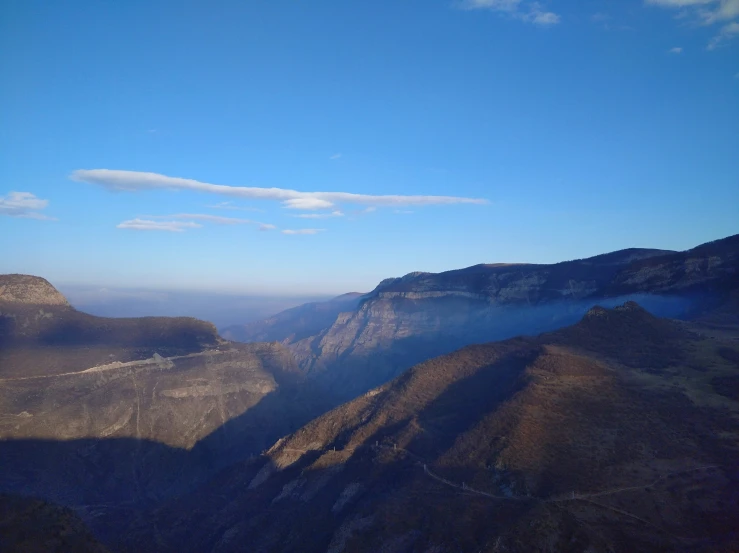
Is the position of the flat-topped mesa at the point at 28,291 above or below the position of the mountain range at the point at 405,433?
above

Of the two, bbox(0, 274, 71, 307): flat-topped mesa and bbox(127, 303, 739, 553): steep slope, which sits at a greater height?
bbox(0, 274, 71, 307): flat-topped mesa

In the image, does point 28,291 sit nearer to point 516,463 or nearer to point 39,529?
point 39,529

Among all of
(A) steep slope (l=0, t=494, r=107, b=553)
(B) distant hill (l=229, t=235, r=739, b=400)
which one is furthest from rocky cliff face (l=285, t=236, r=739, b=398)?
(A) steep slope (l=0, t=494, r=107, b=553)

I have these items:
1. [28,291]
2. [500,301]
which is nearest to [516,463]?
[28,291]

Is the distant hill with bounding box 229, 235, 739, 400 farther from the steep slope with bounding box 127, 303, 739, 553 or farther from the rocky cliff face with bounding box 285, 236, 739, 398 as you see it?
the steep slope with bounding box 127, 303, 739, 553

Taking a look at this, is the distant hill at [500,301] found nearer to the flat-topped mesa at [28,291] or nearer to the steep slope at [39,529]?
the flat-topped mesa at [28,291]

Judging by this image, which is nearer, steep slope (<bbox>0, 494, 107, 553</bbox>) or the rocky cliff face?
steep slope (<bbox>0, 494, 107, 553</bbox>)

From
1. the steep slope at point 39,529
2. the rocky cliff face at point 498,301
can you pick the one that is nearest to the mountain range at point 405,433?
the rocky cliff face at point 498,301
